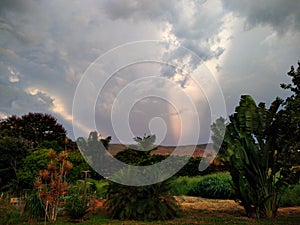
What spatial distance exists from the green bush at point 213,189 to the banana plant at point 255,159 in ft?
14.7

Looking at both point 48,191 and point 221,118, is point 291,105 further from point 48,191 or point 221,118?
point 48,191

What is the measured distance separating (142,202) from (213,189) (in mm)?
6729

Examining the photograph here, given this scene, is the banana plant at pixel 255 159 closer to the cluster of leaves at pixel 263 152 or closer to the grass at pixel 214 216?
the cluster of leaves at pixel 263 152

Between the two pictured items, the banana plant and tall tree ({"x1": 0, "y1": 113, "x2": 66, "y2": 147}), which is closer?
the banana plant

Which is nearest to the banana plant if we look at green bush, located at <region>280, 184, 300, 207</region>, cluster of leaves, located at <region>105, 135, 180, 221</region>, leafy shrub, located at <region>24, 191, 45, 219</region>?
cluster of leaves, located at <region>105, 135, 180, 221</region>

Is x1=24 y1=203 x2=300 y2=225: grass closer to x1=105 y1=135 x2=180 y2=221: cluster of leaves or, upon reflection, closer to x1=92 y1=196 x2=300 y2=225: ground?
x1=92 y1=196 x2=300 y2=225: ground

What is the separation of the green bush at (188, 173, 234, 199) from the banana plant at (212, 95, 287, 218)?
14.7 ft

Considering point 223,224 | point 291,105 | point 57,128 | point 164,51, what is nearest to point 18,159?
point 57,128

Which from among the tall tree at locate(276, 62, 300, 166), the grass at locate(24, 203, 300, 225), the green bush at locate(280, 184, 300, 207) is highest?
the tall tree at locate(276, 62, 300, 166)

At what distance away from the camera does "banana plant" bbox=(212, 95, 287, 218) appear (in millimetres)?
8727

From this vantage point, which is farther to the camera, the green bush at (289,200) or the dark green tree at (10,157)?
the dark green tree at (10,157)

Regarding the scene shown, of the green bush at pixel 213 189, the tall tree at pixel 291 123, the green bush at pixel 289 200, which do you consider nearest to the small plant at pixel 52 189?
the tall tree at pixel 291 123

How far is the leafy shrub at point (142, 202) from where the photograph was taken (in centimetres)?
798

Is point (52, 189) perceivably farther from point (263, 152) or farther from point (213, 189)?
point (213, 189)
